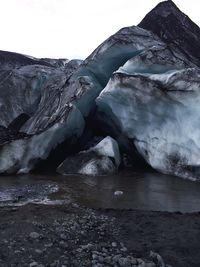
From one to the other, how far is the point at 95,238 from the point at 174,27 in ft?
34.7

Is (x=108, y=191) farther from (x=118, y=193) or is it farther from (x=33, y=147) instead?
(x=33, y=147)

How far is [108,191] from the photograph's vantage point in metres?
9.06

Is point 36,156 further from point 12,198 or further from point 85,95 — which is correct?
point 12,198

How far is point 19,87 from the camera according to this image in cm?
1694

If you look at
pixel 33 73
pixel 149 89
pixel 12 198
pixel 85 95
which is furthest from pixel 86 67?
pixel 12 198

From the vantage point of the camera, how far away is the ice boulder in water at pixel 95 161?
36.2 feet

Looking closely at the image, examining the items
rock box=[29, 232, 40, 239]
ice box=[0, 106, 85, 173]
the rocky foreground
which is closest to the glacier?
ice box=[0, 106, 85, 173]

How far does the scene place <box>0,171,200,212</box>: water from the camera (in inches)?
314

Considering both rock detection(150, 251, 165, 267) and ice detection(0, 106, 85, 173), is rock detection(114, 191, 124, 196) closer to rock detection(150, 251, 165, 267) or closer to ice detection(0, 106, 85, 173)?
ice detection(0, 106, 85, 173)

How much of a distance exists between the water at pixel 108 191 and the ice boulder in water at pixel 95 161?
0.37 meters

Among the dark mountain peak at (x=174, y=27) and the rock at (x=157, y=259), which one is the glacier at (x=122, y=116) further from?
the rock at (x=157, y=259)

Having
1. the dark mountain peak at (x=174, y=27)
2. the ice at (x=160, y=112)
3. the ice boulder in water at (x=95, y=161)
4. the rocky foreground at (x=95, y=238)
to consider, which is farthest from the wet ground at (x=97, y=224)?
the dark mountain peak at (x=174, y=27)

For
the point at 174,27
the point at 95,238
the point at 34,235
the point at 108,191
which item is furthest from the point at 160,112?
the point at 34,235

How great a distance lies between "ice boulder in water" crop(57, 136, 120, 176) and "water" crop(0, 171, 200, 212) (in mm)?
371
